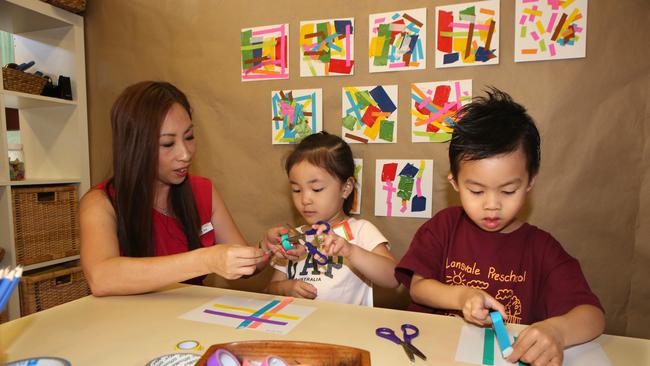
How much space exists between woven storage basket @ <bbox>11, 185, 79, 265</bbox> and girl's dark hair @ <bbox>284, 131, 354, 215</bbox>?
54.6 inches

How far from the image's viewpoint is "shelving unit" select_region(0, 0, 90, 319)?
215 cm

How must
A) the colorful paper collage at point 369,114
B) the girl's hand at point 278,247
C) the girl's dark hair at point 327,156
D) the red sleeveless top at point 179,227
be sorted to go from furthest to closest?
the colorful paper collage at point 369,114 < the girl's dark hair at point 327,156 < the red sleeveless top at point 179,227 < the girl's hand at point 278,247

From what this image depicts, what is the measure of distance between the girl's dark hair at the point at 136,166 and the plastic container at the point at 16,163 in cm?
117

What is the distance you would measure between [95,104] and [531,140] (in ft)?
7.24

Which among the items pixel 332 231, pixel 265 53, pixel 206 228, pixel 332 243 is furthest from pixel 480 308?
pixel 265 53

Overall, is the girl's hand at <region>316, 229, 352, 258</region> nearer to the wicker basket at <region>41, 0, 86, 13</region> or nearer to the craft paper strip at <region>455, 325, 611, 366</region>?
the craft paper strip at <region>455, 325, 611, 366</region>

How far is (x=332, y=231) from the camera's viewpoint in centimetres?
144

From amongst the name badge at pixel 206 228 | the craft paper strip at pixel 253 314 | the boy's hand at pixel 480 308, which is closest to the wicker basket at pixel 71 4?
the name badge at pixel 206 228

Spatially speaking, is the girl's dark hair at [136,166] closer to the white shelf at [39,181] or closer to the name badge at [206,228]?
the name badge at [206,228]

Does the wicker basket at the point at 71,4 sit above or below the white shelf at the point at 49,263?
above

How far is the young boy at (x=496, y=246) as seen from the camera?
102cm

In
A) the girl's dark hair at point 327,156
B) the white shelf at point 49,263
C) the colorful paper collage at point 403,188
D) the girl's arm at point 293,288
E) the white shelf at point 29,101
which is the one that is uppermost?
the white shelf at point 29,101

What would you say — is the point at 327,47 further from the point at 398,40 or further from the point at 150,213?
the point at 150,213

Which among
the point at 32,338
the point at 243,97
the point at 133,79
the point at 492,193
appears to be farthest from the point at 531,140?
the point at 133,79
